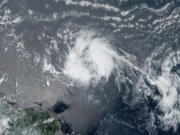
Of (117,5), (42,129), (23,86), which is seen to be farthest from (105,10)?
(42,129)

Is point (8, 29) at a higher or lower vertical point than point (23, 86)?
higher

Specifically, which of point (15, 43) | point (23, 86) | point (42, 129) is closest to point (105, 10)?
point (15, 43)

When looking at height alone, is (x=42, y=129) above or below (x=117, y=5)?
below

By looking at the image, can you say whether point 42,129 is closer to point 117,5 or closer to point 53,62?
point 53,62

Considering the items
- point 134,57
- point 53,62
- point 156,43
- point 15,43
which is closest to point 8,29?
point 15,43

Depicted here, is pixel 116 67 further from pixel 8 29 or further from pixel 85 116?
pixel 8 29

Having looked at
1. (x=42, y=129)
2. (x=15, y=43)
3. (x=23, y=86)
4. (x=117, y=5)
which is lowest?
(x=42, y=129)
